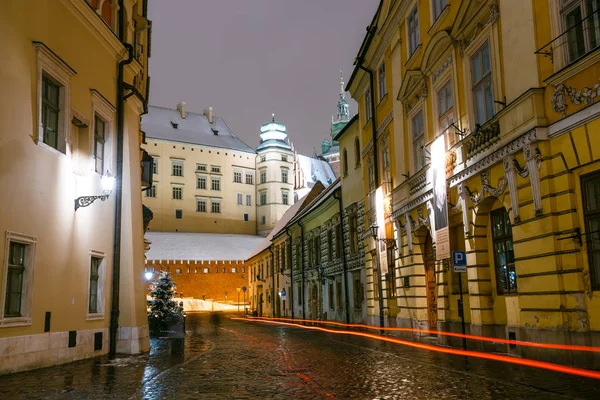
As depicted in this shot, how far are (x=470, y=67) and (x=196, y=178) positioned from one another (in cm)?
7865

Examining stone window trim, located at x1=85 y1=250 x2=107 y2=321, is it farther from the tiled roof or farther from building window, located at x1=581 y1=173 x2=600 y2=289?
the tiled roof

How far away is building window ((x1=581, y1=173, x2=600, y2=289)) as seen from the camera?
9.73 meters

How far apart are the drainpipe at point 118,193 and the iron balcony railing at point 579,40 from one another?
1053 centimetres

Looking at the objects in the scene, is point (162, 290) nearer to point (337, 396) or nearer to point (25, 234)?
point (25, 234)

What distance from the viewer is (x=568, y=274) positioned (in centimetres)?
1020

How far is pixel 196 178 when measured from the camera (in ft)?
297

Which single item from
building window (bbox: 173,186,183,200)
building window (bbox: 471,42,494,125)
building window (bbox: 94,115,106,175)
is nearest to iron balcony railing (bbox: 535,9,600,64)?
building window (bbox: 471,42,494,125)

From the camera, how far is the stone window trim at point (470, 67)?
12.8 meters

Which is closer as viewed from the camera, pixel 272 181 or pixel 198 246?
pixel 198 246

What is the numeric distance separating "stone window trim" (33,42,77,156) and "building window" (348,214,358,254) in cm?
1858

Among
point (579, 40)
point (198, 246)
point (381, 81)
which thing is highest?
point (381, 81)

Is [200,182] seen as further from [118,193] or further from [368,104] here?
[118,193]

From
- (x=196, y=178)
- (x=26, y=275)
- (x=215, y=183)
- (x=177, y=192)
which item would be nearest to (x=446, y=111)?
(x=26, y=275)

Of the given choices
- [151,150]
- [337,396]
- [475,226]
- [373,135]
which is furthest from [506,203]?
[151,150]
